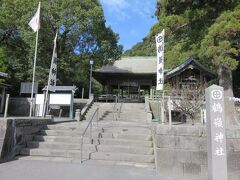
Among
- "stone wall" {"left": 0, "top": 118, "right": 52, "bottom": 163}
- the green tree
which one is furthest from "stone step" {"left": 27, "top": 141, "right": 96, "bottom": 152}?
the green tree

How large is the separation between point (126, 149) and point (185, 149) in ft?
7.40

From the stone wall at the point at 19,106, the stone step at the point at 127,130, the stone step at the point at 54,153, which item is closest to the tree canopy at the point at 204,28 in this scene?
the stone step at the point at 127,130

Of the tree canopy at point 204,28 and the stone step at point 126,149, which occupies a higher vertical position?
the tree canopy at point 204,28

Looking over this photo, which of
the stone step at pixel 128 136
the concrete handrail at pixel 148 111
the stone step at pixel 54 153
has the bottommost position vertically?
the stone step at pixel 54 153

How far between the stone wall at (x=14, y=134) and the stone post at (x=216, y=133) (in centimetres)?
555

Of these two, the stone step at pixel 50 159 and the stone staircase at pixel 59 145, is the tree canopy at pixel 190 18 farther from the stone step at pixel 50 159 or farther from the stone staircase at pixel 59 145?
the stone step at pixel 50 159

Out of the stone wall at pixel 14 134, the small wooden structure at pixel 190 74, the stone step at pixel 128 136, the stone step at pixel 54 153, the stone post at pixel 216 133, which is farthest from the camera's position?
the small wooden structure at pixel 190 74

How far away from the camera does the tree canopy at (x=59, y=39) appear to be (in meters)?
26.5

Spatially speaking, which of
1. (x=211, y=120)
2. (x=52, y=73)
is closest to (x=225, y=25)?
(x=52, y=73)

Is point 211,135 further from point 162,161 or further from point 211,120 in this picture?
point 162,161

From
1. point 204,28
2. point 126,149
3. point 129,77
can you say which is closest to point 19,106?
point 129,77

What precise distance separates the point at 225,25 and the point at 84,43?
17.2 m

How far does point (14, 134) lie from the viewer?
935 cm

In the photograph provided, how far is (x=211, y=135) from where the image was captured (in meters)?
5.96
